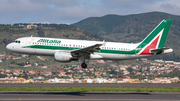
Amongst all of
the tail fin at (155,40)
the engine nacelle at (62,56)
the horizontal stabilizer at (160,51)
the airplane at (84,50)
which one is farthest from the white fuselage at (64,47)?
the horizontal stabilizer at (160,51)

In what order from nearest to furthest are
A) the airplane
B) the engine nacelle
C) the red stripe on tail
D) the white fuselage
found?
the engine nacelle < the airplane < the white fuselage < the red stripe on tail

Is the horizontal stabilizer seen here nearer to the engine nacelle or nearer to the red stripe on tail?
the red stripe on tail

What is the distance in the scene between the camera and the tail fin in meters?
44.1

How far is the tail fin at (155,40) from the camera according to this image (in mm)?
44125

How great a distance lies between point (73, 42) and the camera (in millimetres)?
42406

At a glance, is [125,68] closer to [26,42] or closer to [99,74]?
[99,74]

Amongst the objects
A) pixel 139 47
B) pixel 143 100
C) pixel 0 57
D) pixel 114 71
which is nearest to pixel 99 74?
pixel 114 71

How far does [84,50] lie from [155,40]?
13.2m

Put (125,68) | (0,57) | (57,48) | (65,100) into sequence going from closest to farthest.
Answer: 1. (65,100)
2. (57,48)
3. (125,68)
4. (0,57)

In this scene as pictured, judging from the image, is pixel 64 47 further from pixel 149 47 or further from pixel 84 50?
pixel 149 47

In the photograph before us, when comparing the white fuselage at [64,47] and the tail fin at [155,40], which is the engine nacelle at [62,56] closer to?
the white fuselage at [64,47]

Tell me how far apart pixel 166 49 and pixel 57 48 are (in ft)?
58.5

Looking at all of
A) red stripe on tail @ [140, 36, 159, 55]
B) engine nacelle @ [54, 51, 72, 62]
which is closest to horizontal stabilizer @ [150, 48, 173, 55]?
red stripe on tail @ [140, 36, 159, 55]

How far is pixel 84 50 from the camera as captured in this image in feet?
132
